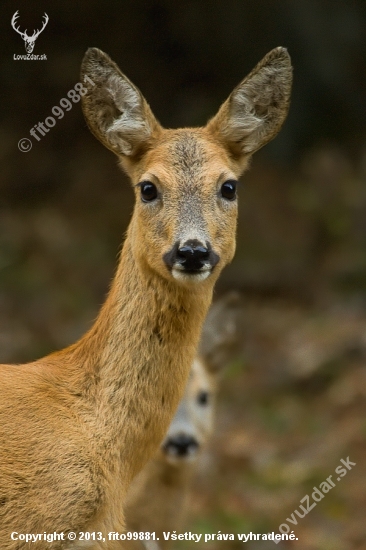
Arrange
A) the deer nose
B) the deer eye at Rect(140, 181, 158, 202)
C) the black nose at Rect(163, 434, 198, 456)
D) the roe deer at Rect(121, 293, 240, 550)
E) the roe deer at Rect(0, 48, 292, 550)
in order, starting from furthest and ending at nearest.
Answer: the black nose at Rect(163, 434, 198, 456)
the roe deer at Rect(121, 293, 240, 550)
the deer eye at Rect(140, 181, 158, 202)
the deer nose
the roe deer at Rect(0, 48, 292, 550)

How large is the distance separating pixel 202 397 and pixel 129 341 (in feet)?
14.0

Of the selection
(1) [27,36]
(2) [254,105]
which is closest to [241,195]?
(1) [27,36]

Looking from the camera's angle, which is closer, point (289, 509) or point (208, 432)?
point (208, 432)

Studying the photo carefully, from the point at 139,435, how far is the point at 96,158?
9.94 metres

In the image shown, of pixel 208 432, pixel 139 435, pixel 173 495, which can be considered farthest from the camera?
pixel 208 432

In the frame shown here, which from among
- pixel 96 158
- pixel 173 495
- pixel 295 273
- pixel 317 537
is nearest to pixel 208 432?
pixel 173 495

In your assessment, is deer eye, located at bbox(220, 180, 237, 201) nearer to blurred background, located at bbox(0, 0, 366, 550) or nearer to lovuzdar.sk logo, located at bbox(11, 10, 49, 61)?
blurred background, located at bbox(0, 0, 366, 550)

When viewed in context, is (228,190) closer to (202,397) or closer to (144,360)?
(144,360)

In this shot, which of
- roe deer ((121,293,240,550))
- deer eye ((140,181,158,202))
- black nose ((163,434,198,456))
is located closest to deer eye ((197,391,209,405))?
roe deer ((121,293,240,550))

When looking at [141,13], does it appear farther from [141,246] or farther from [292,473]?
[141,246]

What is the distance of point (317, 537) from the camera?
33.0 ft

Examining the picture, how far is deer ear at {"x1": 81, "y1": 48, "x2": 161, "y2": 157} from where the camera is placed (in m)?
5.83

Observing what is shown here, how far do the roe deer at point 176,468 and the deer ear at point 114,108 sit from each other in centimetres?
243

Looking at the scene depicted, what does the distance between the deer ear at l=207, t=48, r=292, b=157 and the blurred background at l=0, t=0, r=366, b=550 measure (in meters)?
6.74
